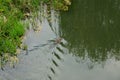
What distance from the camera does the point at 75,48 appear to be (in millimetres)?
13070

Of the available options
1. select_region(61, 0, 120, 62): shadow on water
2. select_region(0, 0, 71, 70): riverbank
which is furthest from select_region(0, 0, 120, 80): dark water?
select_region(0, 0, 71, 70): riverbank

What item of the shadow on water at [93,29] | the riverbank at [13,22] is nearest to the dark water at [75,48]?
the shadow on water at [93,29]

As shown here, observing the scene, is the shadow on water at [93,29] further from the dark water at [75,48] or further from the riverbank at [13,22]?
the riverbank at [13,22]

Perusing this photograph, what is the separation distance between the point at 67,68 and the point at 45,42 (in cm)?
219

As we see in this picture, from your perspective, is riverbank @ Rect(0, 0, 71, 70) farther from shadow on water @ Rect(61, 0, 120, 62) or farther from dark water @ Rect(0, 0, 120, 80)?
shadow on water @ Rect(61, 0, 120, 62)

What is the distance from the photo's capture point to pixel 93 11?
1720 cm

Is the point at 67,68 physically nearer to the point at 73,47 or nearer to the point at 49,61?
the point at 49,61

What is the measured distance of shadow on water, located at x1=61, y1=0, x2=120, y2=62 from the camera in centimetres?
1290

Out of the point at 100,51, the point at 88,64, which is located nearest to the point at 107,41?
the point at 100,51

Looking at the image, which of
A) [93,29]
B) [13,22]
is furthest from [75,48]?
[13,22]

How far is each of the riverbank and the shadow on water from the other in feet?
3.32

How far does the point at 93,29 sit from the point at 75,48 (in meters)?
2.30

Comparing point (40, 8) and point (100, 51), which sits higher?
point (40, 8)

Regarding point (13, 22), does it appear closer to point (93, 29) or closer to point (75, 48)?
point (75, 48)
